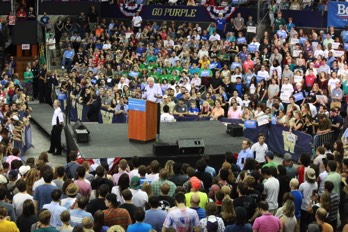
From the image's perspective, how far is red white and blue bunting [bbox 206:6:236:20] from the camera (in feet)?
108

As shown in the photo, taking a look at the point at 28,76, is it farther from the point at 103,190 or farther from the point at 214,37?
the point at 103,190

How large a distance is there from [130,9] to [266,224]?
24.9 meters

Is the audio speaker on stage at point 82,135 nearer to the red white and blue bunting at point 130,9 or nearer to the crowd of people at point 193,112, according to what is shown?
the crowd of people at point 193,112

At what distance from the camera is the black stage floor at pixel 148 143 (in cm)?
1770

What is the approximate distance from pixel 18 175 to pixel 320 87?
45.3 feet

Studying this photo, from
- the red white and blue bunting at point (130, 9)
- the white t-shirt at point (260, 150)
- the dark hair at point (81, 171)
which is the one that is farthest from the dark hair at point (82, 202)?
the red white and blue bunting at point (130, 9)

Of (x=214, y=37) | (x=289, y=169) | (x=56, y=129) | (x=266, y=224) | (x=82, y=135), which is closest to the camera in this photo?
(x=266, y=224)

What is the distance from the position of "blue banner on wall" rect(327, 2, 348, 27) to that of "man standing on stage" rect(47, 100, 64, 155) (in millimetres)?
13081

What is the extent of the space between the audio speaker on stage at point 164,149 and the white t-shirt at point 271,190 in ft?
16.0

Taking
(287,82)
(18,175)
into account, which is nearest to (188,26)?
(287,82)

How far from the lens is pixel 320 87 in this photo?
2508 centimetres

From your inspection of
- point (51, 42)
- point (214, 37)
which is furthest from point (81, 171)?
point (51, 42)

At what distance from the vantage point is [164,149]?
17703 millimetres

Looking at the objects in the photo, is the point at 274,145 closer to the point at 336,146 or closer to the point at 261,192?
the point at 336,146
